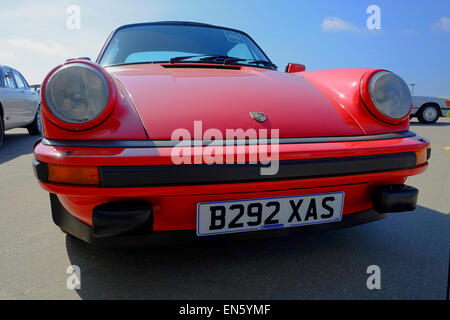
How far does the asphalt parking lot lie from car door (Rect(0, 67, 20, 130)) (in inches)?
157

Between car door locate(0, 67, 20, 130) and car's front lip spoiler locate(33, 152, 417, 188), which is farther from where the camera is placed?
car door locate(0, 67, 20, 130)

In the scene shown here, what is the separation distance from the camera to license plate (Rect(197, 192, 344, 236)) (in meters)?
1.27

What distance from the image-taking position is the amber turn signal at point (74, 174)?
1168 millimetres

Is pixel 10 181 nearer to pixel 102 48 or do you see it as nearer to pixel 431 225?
pixel 102 48

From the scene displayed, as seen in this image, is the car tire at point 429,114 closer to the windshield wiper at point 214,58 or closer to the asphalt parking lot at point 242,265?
the asphalt parking lot at point 242,265

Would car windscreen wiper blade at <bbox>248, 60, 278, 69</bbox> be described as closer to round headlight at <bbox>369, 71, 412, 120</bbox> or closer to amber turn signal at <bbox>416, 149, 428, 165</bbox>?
round headlight at <bbox>369, 71, 412, 120</bbox>

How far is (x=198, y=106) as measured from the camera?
141cm

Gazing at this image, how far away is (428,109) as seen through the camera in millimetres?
9758

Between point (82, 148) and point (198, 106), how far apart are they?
0.48 m

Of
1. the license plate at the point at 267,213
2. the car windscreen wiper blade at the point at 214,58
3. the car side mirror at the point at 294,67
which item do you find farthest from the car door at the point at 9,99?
the license plate at the point at 267,213

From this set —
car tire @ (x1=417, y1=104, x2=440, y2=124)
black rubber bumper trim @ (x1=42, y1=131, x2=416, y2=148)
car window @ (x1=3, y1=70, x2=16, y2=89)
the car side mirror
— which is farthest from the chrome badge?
car tire @ (x1=417, y1=104, x2=440, y2=124)

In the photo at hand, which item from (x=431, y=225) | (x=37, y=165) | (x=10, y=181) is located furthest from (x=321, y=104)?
(x=10, y=181)

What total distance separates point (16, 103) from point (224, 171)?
229 inches

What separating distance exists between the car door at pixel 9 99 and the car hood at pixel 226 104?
14.7 feet
